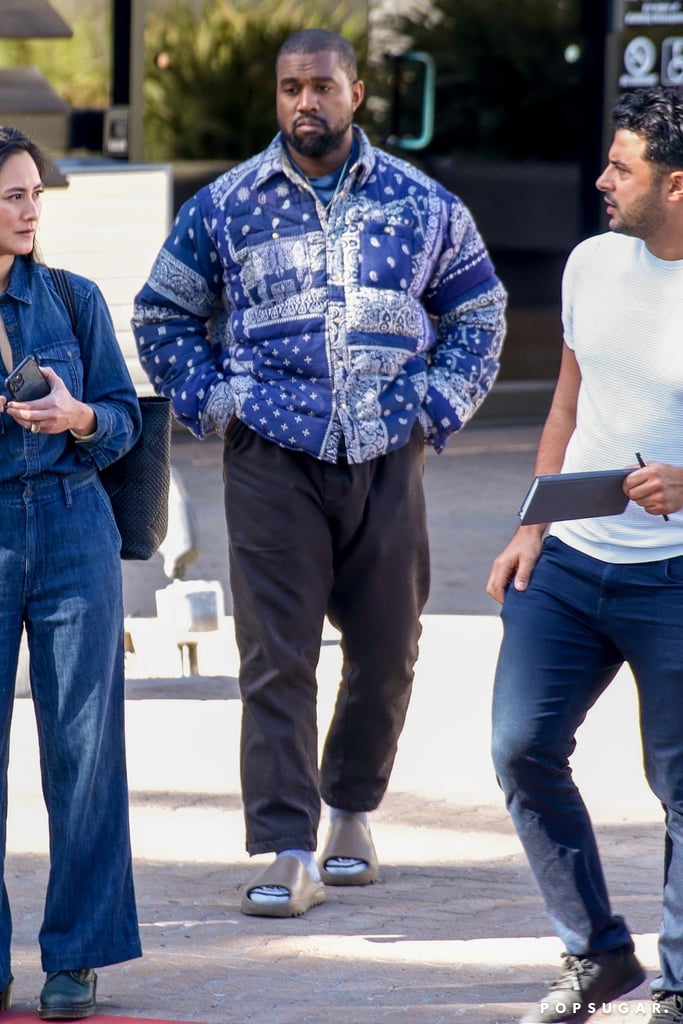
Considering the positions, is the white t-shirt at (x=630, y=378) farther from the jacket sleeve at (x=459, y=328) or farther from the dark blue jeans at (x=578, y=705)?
the jacket sleeve at (x=459, y=328)

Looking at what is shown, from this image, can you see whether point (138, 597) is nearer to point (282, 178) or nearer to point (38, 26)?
point (38, 26)

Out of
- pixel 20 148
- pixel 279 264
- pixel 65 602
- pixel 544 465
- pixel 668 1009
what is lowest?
pixel 668 1009

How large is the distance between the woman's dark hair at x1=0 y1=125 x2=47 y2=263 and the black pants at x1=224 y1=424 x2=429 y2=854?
3.03 feet

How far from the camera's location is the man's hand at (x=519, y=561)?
142 inches

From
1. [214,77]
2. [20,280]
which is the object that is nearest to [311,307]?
[20,280]

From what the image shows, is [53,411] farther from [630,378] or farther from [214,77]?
[214,77]

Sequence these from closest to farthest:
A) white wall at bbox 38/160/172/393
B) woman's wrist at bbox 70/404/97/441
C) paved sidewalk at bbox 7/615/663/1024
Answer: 1. woman's wrist at bbox 70/404/97/441
2. paved sidewalk at bbox 7/615/663/1024
3. white wall at bbox 38/160/172/393

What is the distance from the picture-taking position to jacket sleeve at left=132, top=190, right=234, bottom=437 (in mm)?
4445

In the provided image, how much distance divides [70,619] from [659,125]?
58.1 inches

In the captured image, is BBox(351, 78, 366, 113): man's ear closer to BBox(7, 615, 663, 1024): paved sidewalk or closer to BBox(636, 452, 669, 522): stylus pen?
BBox(636, 452, 669, 522): stylus pen

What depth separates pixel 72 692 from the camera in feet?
11.9

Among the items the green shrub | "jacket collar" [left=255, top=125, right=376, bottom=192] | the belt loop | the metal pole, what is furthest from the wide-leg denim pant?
the green shrub

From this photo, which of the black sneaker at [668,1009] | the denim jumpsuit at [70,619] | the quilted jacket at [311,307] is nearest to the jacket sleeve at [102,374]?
the denim jumpsuit at [70,619]

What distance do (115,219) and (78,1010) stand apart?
13.8 feet
